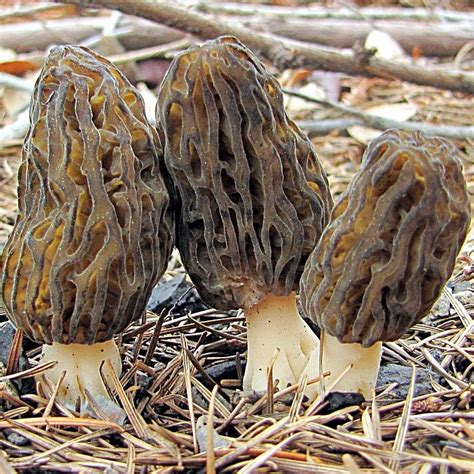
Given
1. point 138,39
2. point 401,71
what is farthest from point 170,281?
point 138,39

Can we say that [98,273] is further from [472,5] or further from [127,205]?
[472,5]

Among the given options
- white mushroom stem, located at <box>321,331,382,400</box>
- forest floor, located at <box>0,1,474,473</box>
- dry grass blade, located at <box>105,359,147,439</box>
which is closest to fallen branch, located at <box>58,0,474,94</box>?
forest floor, located at <box>0,1,474,473</box>

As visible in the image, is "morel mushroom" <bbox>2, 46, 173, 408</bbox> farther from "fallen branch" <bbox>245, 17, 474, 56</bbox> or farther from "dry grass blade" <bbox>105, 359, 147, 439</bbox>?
"fallen branch" <bbox>245, 17, 474, 56</bbox>

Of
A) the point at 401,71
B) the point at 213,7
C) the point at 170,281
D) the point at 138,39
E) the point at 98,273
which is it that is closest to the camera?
the point at 98,273

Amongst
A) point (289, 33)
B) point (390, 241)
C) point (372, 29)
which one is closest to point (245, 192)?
point (390, 241)

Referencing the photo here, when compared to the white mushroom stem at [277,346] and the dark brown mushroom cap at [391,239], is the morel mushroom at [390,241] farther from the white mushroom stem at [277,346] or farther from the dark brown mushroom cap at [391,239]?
the white mushroom stem at [277,346]
